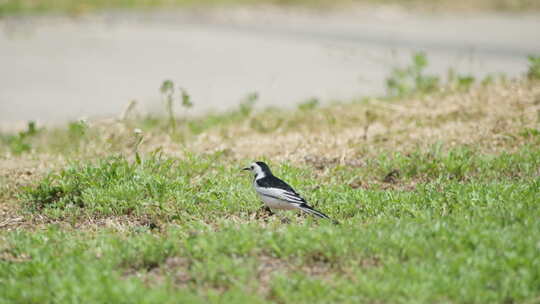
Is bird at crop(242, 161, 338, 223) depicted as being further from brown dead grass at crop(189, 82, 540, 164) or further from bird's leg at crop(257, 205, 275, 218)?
brown dead grass at crop(189, 82, 540, 164)

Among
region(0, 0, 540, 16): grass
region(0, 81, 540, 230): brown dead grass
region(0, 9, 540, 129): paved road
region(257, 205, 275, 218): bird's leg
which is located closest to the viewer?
region(257, 205, 275, 218): bird's leg

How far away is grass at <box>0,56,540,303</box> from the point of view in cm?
452

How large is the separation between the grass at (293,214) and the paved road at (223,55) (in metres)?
2.67

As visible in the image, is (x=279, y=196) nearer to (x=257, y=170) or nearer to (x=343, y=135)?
(x=257, y=170)

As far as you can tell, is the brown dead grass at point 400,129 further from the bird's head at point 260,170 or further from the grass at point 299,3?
the grass at point 299,3

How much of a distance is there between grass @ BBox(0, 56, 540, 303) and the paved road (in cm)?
267

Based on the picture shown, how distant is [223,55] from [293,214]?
10111 mm

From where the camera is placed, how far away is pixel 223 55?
15789 millimetres

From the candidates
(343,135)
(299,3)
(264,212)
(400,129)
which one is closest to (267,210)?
(264,212)

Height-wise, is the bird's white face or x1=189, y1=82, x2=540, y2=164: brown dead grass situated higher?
the bird's white face

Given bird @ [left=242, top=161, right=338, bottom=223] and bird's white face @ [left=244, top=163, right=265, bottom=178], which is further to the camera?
bird's white face @ [left=244, top=163, right=265, bottom=178]

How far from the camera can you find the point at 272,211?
6.27 m

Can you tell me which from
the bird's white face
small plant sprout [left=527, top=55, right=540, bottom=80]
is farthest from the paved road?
the bird's white face

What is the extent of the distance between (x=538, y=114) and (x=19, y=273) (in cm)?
615
